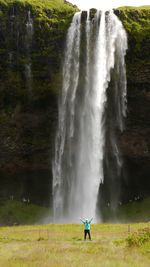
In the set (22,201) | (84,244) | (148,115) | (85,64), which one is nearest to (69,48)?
(85,64)

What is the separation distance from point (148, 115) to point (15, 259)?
1390 inches

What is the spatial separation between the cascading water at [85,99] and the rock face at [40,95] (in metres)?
1.14

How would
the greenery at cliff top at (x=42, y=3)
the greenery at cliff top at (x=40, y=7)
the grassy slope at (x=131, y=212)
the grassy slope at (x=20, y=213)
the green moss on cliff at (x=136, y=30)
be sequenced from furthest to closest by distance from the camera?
the greenery at cliff top at (x=42, y=3) < the greenery at cliff top at (x=40, y=7) < the grassy slope at (x=20, y=213) < the green moss on cliff at (x=136, y=30) < the grassy slope at (x=131, y=212)

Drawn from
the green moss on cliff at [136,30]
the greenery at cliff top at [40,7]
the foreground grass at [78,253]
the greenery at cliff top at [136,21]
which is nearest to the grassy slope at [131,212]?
the green moss on cliff at [136,30]

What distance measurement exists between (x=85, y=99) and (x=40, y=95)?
227 inches

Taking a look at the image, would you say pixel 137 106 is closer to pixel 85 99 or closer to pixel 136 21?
pixel 85 99

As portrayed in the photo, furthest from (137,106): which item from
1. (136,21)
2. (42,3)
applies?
(42,3)

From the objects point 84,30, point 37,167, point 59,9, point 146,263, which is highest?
point 59,9

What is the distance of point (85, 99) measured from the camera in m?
51.8

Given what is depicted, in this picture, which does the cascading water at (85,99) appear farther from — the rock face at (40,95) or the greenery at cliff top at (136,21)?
the rock face at (40,95)

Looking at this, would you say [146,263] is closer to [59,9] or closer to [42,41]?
[42,41]

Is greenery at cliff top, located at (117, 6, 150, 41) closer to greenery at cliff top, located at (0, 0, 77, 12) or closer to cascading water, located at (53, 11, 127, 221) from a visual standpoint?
cascading water, located at (53, 11, 127, 221)

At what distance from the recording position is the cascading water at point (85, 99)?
5047cm

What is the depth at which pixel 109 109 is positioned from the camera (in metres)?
52.1
